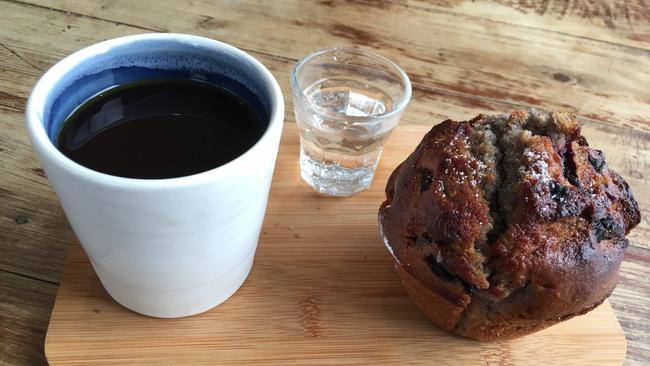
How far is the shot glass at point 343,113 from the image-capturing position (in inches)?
35.6

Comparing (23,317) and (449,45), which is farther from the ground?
(449,45)

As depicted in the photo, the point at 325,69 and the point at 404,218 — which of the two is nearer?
the point at 404,218

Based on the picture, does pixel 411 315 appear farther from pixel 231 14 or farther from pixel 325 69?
pixel 231 14

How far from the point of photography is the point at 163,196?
0.59 m

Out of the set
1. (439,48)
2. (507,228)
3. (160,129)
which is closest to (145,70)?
(160,129)

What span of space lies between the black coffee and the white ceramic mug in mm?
14

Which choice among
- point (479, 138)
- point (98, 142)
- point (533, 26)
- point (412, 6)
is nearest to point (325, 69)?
point (479, 138)

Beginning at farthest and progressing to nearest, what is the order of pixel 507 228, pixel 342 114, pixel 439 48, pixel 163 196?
pixel 439 48, pixel 342 114, pixel 507 228, pixel 163 196

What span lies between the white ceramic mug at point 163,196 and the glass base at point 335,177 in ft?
0.65

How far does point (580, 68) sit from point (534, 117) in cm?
67

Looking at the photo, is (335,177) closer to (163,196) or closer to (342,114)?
(342,114)

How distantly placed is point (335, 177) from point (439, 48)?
0.56 meters

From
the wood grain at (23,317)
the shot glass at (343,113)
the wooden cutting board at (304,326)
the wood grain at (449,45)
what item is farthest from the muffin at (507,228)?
the wood grain at (449,45)

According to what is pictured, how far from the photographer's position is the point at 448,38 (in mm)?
1416
